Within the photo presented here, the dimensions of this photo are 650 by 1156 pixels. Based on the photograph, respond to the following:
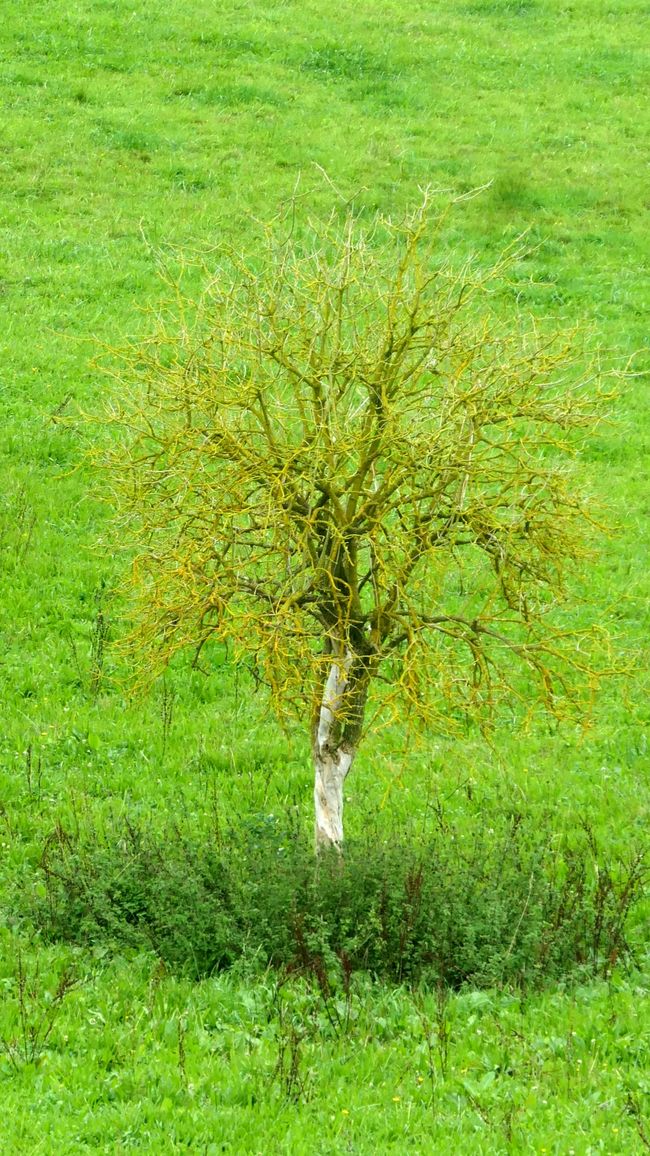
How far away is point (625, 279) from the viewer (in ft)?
74.0

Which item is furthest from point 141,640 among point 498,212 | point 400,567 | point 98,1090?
point 498,212

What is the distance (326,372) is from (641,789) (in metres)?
4.77

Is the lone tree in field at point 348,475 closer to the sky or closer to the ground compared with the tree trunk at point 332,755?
closer to the sky

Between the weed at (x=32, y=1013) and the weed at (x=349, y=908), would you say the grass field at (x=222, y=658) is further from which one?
the weed at (x=349, y=908)

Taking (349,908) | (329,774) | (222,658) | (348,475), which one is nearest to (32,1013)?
(349,908)

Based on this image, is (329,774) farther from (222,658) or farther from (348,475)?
(222,658)

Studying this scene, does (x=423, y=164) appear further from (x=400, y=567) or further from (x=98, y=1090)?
(x=98, y=1090)

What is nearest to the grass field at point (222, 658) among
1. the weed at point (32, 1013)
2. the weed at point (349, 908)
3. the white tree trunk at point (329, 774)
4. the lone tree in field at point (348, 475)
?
the weed at point (32, 1013)

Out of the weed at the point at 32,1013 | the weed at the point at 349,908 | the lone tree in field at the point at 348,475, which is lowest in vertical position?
the weed at the point at 349,908

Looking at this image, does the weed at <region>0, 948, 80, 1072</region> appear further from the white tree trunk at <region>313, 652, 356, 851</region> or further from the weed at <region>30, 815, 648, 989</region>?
the white tree trunk at <region>313, 652, 356, 851</region>

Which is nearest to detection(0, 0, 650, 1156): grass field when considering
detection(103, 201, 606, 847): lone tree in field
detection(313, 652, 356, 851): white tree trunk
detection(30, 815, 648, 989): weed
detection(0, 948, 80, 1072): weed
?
detection(0, 948, 80, 1072): weed

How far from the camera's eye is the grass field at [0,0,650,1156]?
22.5ft

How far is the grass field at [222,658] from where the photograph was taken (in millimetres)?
6867

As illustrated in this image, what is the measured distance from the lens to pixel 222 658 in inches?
550
